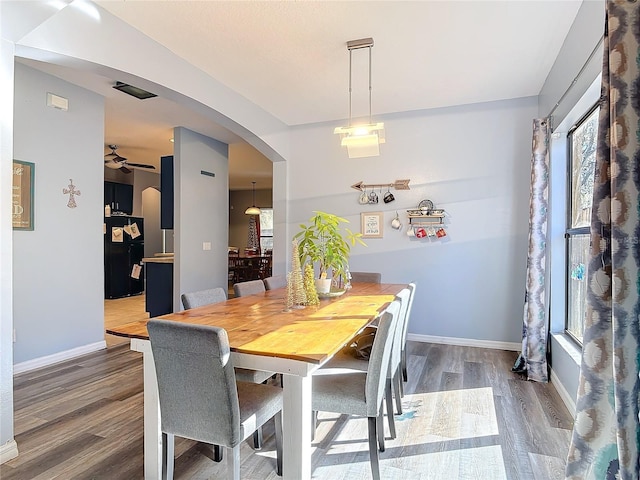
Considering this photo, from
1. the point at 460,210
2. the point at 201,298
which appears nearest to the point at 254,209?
the point at 460,210

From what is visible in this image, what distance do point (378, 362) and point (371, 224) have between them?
302 cm

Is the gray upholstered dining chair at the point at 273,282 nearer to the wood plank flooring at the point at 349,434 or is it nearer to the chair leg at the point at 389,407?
the wood plank flooring at the point at 349,434

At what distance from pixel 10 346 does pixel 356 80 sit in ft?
10.9

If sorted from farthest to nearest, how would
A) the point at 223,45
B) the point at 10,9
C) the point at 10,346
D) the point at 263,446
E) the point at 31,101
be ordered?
the point at 31,101 < the point at 223,45 < the point at 263,446 < the point at 10,346 < the point at 10,9

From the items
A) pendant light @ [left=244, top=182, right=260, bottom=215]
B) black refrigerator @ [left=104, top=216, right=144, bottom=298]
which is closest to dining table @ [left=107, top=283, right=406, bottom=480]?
black refrigerator @ [left=104, top=216, right=144, bottom=298]

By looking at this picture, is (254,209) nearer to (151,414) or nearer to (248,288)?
(248,288)

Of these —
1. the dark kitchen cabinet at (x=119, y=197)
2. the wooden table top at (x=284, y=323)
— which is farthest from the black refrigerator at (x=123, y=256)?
the wooden table top at (x=284, y=323)

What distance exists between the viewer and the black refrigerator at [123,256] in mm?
7160

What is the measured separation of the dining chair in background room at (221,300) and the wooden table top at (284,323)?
0.40 feet

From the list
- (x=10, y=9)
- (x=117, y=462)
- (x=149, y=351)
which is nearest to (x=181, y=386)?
(x=149, y=351)

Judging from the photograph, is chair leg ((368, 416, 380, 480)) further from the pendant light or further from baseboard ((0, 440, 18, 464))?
the pendant light

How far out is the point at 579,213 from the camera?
2973 mm

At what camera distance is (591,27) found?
2203 millimetres

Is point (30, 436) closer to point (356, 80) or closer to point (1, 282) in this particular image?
point (1, 282)
